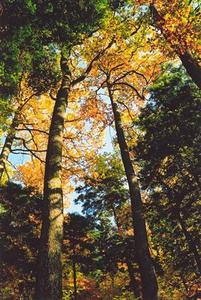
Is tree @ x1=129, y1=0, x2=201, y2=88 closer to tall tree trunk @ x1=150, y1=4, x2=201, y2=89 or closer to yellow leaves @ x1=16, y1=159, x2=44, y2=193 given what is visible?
tall tree trunk @ x1=150, y1=4, x2=201, y2=89

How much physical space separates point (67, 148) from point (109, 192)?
40.1 feet

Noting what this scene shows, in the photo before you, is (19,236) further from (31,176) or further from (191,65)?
(191,65)

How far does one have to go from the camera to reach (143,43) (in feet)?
47.1

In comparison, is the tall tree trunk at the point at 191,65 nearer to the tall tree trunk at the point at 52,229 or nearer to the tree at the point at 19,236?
the tall tree trunk at the point at 52,229

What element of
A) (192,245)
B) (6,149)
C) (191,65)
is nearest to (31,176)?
(6,149)

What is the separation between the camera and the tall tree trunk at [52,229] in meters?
6.23

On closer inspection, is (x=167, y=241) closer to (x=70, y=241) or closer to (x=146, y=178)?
(x=146, y=178)

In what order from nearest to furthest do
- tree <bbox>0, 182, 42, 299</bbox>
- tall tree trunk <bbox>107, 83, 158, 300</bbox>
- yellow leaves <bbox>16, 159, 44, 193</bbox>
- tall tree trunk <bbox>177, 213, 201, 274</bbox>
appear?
tall tree trunk <bbox>107, 83, 158, 300</bbox>, tall tree trunk <bbox>177, 213, 201, 274</bbox>, tree <bbox>0, 182, 42, 299</bbox>, yellow leaves <bbox>16, 159, 44, 193</bbox>

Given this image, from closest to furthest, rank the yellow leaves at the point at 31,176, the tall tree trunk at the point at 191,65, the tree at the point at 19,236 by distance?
the tall tree trunk at the point at 191,65 < the tree at the point at 19,236 < the yellow leaves at the point at 31,176

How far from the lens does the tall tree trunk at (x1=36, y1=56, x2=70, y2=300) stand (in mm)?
6230

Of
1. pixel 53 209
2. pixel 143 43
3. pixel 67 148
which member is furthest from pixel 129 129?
pixel 53 209

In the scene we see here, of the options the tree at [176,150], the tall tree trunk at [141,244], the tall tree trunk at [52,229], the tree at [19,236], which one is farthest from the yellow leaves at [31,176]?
the tall tree trunk at [52,229]

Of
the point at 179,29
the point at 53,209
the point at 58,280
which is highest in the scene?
the point at 179,29

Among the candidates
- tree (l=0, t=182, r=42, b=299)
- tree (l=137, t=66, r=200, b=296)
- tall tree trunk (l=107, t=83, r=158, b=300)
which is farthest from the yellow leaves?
tall tree trunk (l=107, t=83, r=158, b=300)
